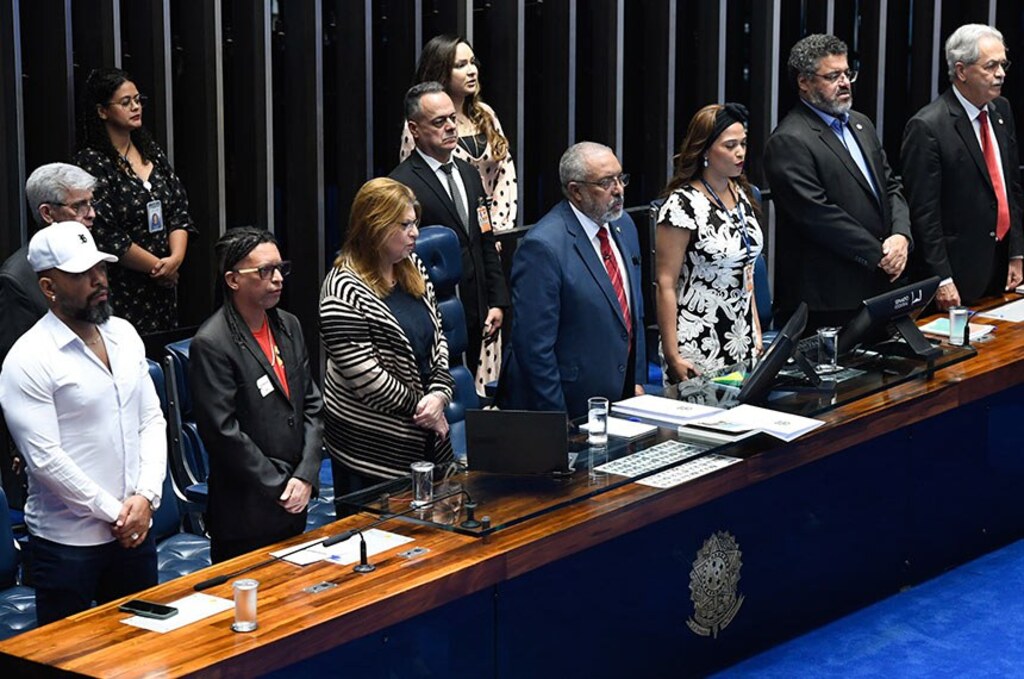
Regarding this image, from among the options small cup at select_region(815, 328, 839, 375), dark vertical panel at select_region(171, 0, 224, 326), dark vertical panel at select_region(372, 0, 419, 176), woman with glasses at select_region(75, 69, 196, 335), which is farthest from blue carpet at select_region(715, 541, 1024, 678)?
dark vertical panel at select_region(372, 0, 419, 176)

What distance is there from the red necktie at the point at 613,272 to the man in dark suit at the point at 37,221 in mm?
1636

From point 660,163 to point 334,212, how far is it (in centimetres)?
186

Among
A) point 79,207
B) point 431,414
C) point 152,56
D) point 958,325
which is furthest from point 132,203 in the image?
point 958,325

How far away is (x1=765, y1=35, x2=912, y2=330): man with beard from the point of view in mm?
6328

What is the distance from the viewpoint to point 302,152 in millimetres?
7328

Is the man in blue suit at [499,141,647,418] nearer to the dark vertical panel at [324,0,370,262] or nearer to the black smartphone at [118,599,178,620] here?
the black smartphone at [118,599,178,620]

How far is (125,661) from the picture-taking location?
350 cm

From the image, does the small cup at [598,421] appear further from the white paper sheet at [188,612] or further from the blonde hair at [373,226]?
the white paper sheet at [188,612]

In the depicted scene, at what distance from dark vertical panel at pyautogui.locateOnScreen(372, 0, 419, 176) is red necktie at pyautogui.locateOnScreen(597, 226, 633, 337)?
2.32 metres

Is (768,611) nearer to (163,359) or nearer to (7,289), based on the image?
(163,359)

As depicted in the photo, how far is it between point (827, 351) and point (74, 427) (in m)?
2.56

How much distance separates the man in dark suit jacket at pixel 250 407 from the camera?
178 inches

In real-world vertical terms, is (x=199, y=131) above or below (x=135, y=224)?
above

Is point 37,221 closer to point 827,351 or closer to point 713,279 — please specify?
point 713,279
